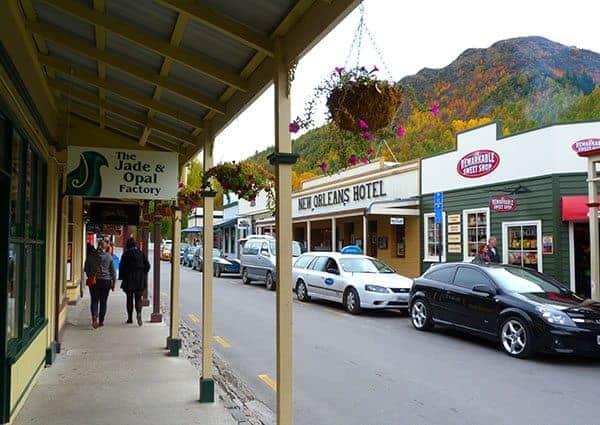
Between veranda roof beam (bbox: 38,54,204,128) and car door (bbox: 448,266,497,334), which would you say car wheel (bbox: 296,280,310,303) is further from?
veranda roof beam (bbox: 38,54,204,128)

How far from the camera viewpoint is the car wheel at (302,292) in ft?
58.6

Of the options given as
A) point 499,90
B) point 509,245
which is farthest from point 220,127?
point 499,90

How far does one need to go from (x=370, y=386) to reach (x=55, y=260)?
16.1 ft

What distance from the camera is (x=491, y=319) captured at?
10125 mm

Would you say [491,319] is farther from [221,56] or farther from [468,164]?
[468,164]

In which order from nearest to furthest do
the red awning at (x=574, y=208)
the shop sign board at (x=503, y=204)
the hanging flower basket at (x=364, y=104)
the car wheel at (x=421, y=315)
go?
the hanging flower basket at (x=364, y=104), the car wheel at (x=421, y=315), the red awning at (x=574, y=208), the shop sign board at (x=503, y=204)

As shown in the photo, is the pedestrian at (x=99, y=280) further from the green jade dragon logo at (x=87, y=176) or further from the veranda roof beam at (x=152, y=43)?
the veranda roof beam at (x=152, y=43)

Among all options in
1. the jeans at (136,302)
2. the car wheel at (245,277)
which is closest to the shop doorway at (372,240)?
the car wheel at (245,277)

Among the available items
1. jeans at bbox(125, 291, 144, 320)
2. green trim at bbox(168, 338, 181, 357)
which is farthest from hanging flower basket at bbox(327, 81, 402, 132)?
jeans at bbox(125, 291, 144, 320)

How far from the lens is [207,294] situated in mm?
6902

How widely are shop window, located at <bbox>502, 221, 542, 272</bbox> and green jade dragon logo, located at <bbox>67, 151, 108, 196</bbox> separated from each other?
40.9 ft

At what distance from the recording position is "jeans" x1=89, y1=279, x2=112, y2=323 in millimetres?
12070

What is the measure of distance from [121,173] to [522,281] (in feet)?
22.2

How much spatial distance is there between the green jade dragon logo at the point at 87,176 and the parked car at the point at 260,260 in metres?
14.3
